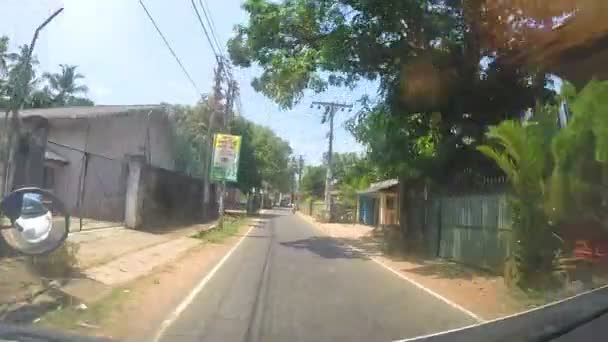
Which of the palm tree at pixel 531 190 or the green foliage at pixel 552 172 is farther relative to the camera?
the palm tree at pixel 531 190

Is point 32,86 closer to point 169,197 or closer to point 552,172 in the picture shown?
point 169,197

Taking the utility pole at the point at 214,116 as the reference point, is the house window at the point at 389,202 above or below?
below

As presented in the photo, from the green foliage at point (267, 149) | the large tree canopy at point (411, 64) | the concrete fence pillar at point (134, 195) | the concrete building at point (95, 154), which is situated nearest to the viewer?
the large tree canopy at point (411, 64)

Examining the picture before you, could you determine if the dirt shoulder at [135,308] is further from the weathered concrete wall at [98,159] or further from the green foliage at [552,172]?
the weathered concrete wall at [98,159]

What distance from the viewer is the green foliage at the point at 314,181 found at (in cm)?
9031

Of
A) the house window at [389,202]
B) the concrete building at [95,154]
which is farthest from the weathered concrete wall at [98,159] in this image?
the house window at [389,202]

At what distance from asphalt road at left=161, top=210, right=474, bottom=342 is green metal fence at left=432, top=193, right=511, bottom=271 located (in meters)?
2.20

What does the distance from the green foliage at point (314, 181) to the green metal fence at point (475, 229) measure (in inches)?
2800

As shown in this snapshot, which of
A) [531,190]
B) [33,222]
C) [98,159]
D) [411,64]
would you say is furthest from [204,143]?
[33,222]

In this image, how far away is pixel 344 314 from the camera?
324 inches

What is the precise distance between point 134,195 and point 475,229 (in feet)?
36.6

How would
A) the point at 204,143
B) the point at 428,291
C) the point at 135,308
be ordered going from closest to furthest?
1. the point at 135,308
2. the point at 428,291
3. the point at 204,143

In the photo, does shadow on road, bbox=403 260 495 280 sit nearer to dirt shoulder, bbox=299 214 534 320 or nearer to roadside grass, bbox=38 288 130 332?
dirt shoulder, bbox=299 214 534 320

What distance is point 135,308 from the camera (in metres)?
8.29
